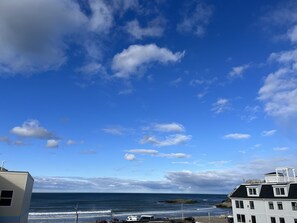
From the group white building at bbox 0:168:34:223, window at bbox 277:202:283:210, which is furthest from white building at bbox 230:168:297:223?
white building at bbox 0:168:34:223

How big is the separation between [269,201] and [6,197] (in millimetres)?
39213

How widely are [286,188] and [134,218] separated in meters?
41.9

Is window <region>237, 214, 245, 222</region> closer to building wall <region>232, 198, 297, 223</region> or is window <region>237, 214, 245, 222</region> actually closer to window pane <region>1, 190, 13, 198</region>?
building wall <region>232, 198, 297, 223</region>

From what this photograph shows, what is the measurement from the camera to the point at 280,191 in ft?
150

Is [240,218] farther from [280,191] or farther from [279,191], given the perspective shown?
[280,191]

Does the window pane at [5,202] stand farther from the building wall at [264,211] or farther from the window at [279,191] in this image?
the window at [279,191]

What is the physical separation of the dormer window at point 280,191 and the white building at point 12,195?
37.7 meters

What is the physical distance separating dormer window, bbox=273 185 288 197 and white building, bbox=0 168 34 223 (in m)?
37.7

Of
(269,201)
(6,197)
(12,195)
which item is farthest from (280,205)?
(6,197)

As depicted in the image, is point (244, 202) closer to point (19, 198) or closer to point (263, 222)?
point (263, 222)

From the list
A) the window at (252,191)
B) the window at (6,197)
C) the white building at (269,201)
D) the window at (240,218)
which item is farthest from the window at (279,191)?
the window at (6,197)

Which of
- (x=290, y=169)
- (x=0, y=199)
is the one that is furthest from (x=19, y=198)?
Result: (x=290, y=169)

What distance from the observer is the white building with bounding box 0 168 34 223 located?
25266 millimetres

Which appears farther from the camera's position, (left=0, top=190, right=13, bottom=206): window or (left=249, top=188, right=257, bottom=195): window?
(left=249, top=188, right=257, bottom=195): window
